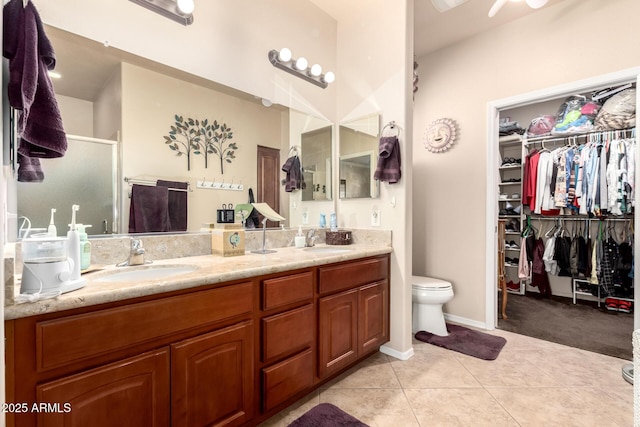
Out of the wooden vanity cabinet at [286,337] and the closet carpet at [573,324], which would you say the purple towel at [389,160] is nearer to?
the wooden vanity cabinet at [286,337]

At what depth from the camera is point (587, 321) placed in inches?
122

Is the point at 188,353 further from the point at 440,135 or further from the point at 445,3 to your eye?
the point at 440,135

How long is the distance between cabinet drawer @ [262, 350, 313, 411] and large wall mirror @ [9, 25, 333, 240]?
93cm

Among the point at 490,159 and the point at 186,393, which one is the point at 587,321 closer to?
the point at 490,159

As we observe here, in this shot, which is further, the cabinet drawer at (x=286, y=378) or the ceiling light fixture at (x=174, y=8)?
the ceiling light fixture at (x=174, y=8)

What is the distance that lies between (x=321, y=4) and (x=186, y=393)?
9.30 ft

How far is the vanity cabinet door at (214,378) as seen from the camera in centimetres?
115

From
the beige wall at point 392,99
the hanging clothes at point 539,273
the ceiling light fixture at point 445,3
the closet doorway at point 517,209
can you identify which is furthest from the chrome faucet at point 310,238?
the hanging clothes at point 539,273

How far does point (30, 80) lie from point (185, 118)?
0.91m

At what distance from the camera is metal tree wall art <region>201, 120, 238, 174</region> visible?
75.5 inches

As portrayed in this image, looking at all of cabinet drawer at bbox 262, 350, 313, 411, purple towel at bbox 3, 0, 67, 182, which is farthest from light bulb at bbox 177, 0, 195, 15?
cabinet drawer at bbox 262, 350, 313, 411

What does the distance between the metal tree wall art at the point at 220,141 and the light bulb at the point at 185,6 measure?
592 millimetres

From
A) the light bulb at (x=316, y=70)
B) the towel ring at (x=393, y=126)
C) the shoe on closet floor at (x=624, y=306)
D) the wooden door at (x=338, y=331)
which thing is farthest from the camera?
the shoe on closet floor at (x=624, y=306)

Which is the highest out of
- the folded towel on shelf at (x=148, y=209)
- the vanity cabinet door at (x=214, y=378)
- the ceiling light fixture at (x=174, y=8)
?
the ceiling light fixture at (x=174, y=8)
